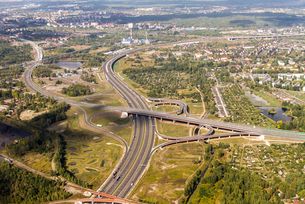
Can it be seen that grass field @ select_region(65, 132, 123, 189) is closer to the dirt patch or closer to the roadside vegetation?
the dirt patch

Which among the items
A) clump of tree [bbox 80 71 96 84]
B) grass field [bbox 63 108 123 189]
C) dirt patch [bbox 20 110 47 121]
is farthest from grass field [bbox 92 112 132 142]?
clump of tree [bbox 80 71 96 84]

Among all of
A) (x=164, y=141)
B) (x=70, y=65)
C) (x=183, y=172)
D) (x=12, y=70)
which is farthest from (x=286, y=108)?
(x=12, y=70)

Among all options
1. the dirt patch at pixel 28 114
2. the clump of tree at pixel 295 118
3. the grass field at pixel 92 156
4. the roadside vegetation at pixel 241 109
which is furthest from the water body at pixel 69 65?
the clump of tree at pixel 295 118

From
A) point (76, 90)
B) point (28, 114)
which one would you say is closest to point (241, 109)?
point (76, 90)

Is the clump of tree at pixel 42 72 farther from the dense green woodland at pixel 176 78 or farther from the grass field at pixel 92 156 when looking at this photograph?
the grass field at pixel 92 156

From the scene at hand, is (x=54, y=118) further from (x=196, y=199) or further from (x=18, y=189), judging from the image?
(x=196, y=199)

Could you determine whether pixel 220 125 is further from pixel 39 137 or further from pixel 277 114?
pixel 39 137
